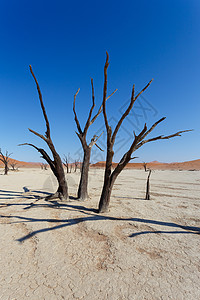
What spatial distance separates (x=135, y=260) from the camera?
2268 millimetres

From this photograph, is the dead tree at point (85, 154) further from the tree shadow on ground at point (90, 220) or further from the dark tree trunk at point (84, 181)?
the tree shadow on ground at point (90, 220)

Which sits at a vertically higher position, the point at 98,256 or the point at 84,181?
the point at 84,181

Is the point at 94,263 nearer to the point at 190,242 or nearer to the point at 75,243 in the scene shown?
the point at 75,243

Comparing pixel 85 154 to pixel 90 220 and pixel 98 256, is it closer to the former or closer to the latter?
pixel 90 220

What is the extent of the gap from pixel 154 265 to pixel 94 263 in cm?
83

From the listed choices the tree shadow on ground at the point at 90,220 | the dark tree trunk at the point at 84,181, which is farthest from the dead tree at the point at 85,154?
the tree shadow on ground at the point at 90,220

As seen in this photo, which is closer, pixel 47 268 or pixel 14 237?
pixel 47 268

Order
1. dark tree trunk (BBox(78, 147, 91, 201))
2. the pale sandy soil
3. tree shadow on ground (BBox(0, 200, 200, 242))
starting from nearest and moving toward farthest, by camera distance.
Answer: the pale sandy soil, tree shadow on ground (BBox(0, 200, 200, 242)), dark tree trunk (BBox(78, 147, 91, 201))

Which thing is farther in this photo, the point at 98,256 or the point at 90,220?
the point at 90,220

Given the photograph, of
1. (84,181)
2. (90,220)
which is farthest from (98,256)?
(84,181)

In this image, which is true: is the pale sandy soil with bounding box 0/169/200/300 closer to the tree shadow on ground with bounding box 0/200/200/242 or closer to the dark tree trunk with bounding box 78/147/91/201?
the tree shadow on ground with bounding box 0/200/200/242

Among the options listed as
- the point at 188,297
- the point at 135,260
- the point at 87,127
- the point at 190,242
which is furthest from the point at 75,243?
the point at 87,127

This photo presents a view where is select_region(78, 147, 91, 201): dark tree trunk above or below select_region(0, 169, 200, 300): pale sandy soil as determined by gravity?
above

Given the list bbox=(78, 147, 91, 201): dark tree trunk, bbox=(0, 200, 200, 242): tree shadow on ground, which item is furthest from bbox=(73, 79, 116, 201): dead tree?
bbox=(0, 200, 200, 242): tree shadow on ground
